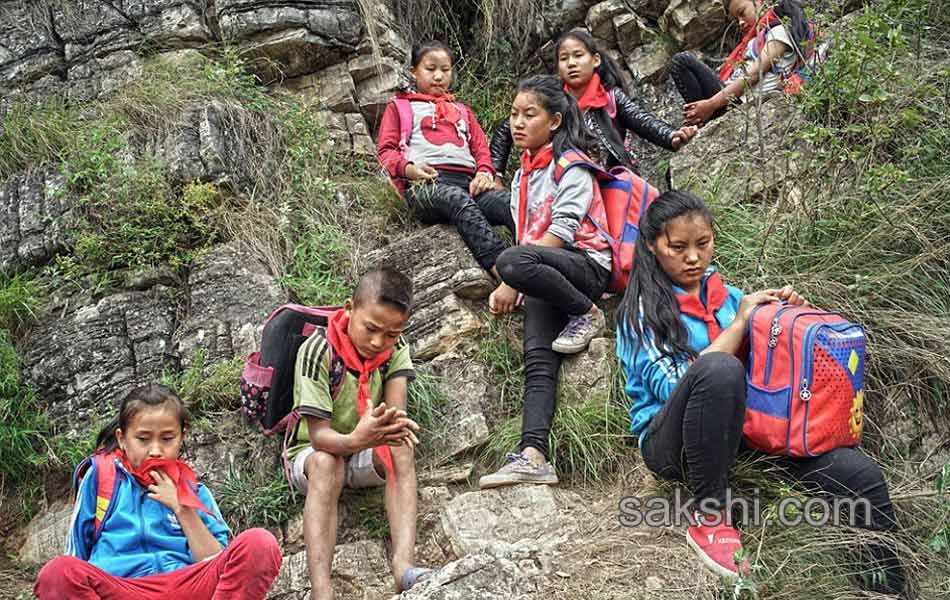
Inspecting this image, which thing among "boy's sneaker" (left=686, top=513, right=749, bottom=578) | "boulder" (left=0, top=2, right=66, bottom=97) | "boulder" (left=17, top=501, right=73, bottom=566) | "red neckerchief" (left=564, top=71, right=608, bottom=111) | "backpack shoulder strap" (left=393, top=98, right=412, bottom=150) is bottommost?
"boy's sneaker" (left=686, top=513, right=749, bottom=578)

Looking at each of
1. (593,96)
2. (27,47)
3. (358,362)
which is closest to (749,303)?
(358,362)

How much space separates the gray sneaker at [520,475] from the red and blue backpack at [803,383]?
A: 0.94m

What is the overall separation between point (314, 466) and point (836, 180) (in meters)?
2.74

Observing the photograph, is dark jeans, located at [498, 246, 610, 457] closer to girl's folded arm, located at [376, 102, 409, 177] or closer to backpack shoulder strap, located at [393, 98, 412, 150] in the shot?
girl's folded arm, located at [376, 102, 409, 177]

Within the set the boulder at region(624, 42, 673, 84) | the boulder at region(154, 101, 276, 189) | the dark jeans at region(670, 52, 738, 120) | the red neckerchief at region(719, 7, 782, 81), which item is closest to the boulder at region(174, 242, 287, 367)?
the boulder at region(154, 101, 276, 189)

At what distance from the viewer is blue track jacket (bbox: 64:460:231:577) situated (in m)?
3.50

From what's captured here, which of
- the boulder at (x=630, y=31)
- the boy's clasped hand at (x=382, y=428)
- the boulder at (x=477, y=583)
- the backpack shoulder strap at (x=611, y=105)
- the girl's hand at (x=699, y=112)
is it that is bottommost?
the boulder at (x=477, y=583)

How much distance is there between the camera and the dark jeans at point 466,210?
543 cm

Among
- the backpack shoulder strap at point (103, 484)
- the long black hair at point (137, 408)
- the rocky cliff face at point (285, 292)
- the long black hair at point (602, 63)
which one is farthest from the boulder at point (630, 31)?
the backpack shoulder strap at point (103, 484)

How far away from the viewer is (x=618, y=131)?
596cm

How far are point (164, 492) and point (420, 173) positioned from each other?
8.83 feet

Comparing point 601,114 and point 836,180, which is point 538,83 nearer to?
point 601,114

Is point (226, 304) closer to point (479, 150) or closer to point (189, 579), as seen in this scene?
point (479, 150)

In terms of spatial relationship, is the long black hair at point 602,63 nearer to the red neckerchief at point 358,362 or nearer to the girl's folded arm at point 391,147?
the girl's folded arm at point 391,147
